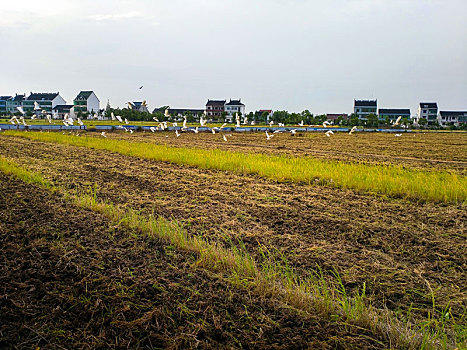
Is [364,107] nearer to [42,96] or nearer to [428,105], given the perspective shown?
[428,105]

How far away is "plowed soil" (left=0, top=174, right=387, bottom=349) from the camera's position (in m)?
2.41

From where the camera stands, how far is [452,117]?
8762 cm

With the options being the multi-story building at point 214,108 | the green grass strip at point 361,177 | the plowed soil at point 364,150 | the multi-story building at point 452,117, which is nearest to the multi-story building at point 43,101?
the multi-story building at point 214,108

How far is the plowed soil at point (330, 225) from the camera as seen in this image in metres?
3.49

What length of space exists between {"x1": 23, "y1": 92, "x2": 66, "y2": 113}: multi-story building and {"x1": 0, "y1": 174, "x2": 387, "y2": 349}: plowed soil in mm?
95289

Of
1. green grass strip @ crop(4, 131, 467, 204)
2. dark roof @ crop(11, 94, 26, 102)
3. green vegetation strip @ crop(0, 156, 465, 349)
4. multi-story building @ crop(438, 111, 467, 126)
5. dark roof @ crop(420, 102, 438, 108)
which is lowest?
green vegetation strip @ crop(0, 156, 465, 349)

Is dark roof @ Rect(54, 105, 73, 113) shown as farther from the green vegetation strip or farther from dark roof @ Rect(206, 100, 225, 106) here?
the green vegetation strip

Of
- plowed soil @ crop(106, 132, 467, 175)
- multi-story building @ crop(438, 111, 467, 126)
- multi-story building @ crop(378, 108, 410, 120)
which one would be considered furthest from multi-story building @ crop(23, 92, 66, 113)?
multi-story building @ crop(438, 111, 467, 126)

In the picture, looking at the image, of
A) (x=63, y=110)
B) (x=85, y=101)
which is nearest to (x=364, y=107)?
(x=85, y=101)

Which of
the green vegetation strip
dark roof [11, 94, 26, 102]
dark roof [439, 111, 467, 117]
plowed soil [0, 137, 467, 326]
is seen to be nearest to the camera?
the green vegetation strip

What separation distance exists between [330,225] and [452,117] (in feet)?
327

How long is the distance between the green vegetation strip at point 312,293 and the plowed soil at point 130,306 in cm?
12

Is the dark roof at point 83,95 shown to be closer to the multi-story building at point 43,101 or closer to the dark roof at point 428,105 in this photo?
the multi-story building at point 43,101

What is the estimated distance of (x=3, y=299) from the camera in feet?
9.20
